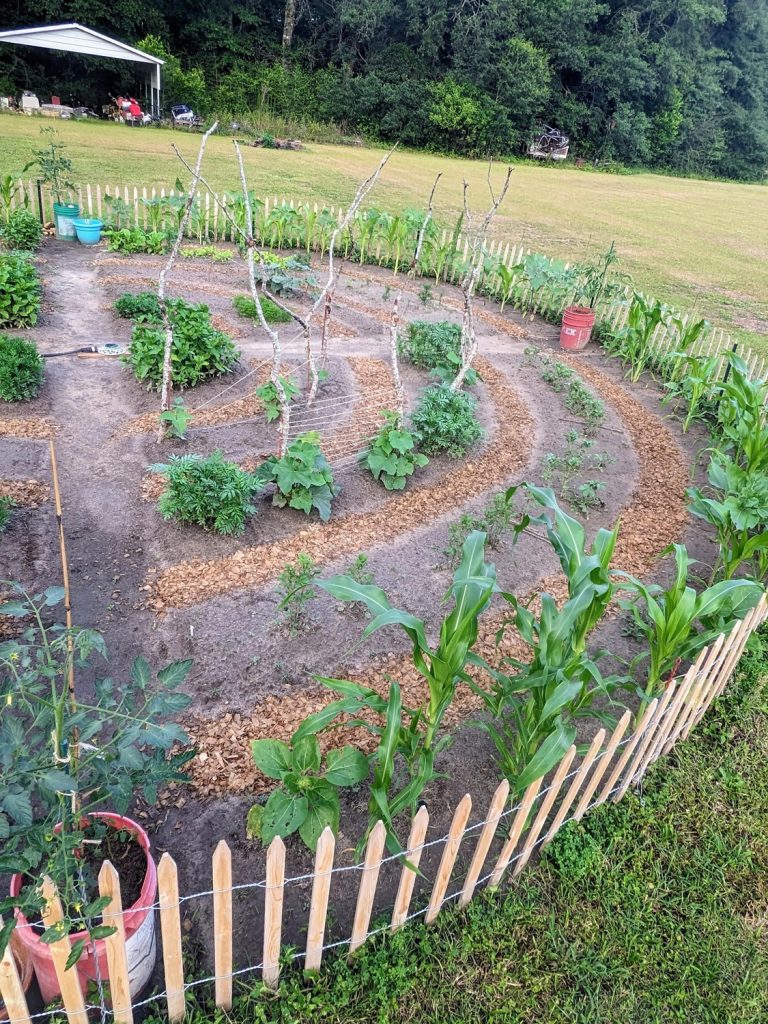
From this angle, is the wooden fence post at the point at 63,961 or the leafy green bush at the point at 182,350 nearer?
the wooden fence post at the point at 63,961

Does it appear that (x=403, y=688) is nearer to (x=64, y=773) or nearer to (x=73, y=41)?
(x=64, y=773)

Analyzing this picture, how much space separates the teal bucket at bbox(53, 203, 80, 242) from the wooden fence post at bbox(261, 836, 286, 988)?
13.3 meters

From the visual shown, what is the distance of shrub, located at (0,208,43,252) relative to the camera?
11414 millimetres

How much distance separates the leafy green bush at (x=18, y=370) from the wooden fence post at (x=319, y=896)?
20.7ft

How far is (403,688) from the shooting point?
4203mm

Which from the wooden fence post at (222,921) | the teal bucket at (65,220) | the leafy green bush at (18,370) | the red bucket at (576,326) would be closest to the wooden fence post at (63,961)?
the wooden fence post at (222,921)

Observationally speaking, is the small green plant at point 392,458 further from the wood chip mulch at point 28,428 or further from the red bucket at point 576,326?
the red bucket at point 576,326

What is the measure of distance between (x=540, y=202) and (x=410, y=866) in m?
27.6

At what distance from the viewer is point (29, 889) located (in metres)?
1.94

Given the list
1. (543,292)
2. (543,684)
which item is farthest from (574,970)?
(543,292)

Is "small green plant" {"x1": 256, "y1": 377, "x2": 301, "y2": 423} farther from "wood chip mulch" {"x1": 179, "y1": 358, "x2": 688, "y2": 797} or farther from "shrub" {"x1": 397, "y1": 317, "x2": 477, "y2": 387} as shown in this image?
"wood chip mulch" {"x1": 179, "y1": 358, "x2": 688, "y2": 797}

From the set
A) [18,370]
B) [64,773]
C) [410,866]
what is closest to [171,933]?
[64,773]

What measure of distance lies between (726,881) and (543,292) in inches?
421

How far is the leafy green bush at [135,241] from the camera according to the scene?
480 inches
